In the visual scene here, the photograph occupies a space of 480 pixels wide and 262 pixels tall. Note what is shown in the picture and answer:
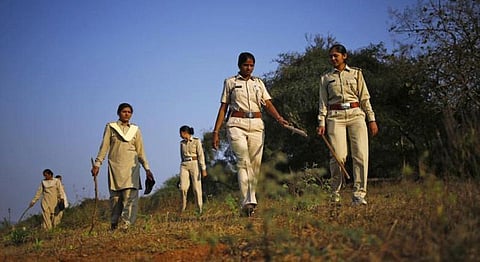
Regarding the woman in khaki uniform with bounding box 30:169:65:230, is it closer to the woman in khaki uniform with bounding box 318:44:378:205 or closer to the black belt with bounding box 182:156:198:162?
the black belt with bounding box 182:156:198:162

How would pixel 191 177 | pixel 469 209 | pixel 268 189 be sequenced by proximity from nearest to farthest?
pixel 268 189
pixel 469 209
pixel 191 177

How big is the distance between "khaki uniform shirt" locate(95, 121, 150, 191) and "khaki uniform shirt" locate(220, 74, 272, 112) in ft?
5.17

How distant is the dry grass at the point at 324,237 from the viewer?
334cm

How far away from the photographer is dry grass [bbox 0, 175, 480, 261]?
3.34 m

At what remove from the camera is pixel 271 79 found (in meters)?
25.2

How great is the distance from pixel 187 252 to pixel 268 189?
1.68 meters

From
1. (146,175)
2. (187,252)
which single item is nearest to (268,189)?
(187,252)

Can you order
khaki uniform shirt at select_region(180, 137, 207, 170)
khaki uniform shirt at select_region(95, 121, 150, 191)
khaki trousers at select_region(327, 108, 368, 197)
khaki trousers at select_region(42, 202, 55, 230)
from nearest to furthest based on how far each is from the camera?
khaki trousers at select_region(327, 108, 368, 197), khaki uniform shirt at select_region(95, 121, 150, 191), khaki uniform shirt at select_region(180, 137, 207, 170), khaki trousers at select_region(42, 202, 55, 230)

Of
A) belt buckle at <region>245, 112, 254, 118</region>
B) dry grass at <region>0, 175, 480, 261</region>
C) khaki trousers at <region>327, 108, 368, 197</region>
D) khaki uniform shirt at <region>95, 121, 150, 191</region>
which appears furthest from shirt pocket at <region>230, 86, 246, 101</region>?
khaki uniform shirt at <region>95, 121, 150, 191</region>

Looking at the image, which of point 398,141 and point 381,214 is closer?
point 381,214

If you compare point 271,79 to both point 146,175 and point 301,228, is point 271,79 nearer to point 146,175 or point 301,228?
point 146,175

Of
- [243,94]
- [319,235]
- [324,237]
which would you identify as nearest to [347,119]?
[243,94]

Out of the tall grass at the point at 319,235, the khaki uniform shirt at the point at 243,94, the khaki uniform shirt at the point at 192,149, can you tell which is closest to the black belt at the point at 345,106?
the khaki uniform shirt at the point at 243,94

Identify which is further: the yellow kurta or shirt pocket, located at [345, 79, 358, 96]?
the yellow kurta
